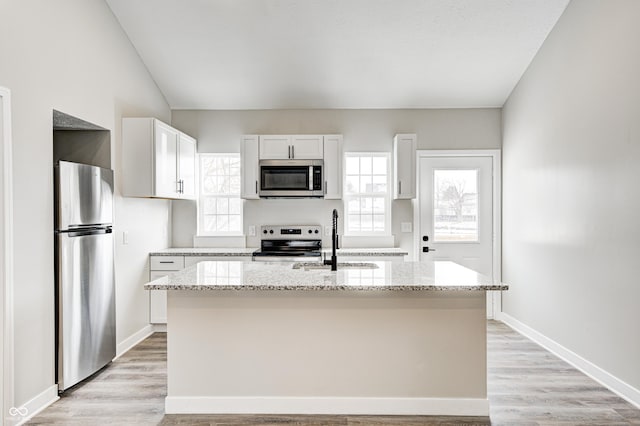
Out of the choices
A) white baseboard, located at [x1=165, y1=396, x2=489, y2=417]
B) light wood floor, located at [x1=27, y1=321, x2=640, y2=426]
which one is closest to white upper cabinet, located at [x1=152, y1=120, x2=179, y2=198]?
light wood floor, located at [x1=27, y1=321, x2=640, y2=426]

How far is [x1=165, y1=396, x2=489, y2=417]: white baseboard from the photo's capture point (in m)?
2.53

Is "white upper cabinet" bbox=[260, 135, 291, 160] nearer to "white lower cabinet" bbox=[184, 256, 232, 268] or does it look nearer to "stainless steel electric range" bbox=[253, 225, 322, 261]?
"stainless steel electric range" bbox=[253, 225, 322, 261]

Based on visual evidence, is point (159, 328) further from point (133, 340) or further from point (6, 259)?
point (6, 259)

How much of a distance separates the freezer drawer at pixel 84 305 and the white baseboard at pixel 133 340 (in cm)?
22

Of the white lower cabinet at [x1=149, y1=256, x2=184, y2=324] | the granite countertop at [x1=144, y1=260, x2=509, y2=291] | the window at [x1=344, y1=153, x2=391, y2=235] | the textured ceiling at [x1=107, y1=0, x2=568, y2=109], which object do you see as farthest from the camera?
the window at [x1=344, y1=153, x2=391, y2=235]

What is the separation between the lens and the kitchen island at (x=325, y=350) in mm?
2541

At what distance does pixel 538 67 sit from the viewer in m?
4.02

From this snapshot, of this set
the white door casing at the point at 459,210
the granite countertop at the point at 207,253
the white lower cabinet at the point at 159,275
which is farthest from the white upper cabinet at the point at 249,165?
the white door casing at the point at 459,210

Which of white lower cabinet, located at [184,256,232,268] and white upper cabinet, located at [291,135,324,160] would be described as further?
white upper cabinet, located at [291,135,324,160]

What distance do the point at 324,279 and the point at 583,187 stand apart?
228cm

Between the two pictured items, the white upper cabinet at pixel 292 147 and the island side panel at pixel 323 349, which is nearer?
the island side panel at pixel 323 349

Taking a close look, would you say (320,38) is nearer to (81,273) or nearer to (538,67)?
(538,67)

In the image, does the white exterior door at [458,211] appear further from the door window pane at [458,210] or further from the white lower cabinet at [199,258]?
the white lower cabinet at [199,258]

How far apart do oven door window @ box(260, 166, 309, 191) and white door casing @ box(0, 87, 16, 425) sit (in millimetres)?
2462
